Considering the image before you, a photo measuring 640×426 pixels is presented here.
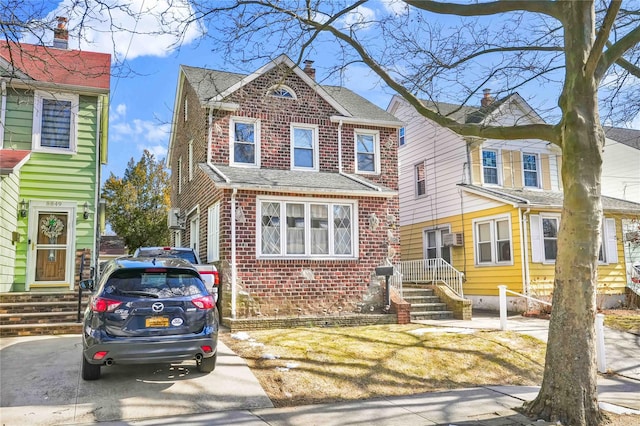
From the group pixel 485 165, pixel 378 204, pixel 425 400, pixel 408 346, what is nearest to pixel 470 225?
pixel 485 165

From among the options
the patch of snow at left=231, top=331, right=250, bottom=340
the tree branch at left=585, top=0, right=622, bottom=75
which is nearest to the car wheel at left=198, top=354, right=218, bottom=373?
the patch of snow at left=231, top=331, right=250, bottom=340

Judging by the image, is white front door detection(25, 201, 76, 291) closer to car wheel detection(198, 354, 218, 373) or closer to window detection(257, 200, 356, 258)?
window detection(257, 200, 356, 258)

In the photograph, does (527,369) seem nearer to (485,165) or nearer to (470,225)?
(470,225)

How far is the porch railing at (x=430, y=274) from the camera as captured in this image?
1452 centimetres

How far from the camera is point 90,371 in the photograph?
688cm

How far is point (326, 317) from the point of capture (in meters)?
12.2

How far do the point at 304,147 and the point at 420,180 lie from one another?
718 centimetres

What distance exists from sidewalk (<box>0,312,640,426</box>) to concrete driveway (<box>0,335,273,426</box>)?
1 centimetres

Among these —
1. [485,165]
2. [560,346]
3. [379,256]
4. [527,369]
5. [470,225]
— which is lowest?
[527,369]

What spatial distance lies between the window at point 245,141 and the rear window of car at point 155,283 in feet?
26.0

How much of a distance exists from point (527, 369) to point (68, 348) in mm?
8373

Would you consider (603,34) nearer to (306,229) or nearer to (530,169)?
(306,229)

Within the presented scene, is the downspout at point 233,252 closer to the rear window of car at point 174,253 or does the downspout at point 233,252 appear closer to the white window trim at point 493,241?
the rear window of car at point 174,253

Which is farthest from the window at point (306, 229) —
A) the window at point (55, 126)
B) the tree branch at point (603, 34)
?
the tree branch at point (603, 34)
